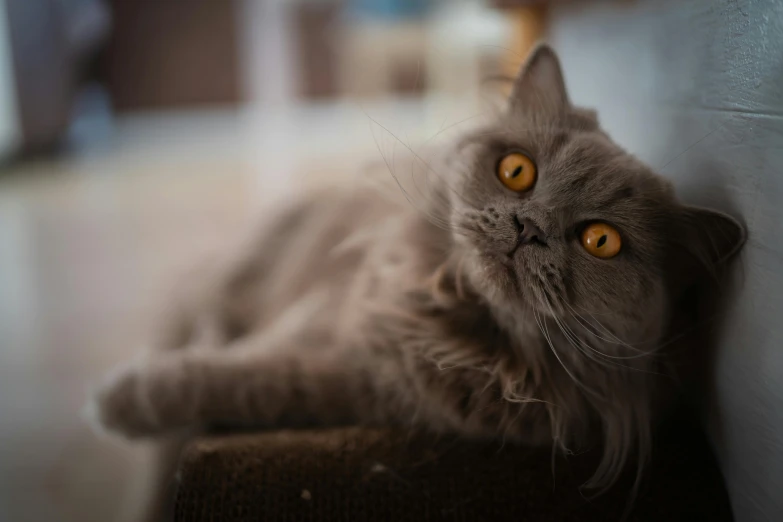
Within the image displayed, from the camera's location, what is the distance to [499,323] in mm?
947

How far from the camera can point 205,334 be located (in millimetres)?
1410

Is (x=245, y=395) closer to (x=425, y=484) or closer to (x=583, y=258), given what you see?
(x=425, y=484)

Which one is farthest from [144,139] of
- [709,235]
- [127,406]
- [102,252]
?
[709,235]

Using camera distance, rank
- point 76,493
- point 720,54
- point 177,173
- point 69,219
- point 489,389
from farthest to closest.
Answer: point 177,173, point 69,219, point 76,493, point 489,389, point 720,54

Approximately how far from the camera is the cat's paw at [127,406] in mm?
1027

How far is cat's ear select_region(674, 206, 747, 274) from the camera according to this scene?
2.54 feet

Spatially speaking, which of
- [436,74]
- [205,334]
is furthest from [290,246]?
[436,74]

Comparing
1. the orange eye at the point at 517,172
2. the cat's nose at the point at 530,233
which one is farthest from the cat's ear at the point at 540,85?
the cat's nose at the point at 530,233

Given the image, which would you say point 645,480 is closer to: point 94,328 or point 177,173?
point 94,328

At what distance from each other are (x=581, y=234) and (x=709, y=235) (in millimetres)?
155

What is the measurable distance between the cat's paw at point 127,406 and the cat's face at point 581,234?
0.57 meters

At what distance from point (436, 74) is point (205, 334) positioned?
3.84 meters

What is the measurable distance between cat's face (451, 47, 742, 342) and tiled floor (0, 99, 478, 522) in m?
0.23

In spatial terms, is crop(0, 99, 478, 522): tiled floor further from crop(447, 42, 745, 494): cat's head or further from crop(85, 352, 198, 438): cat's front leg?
crop(85, 352, 198, 438): cat's front leg
